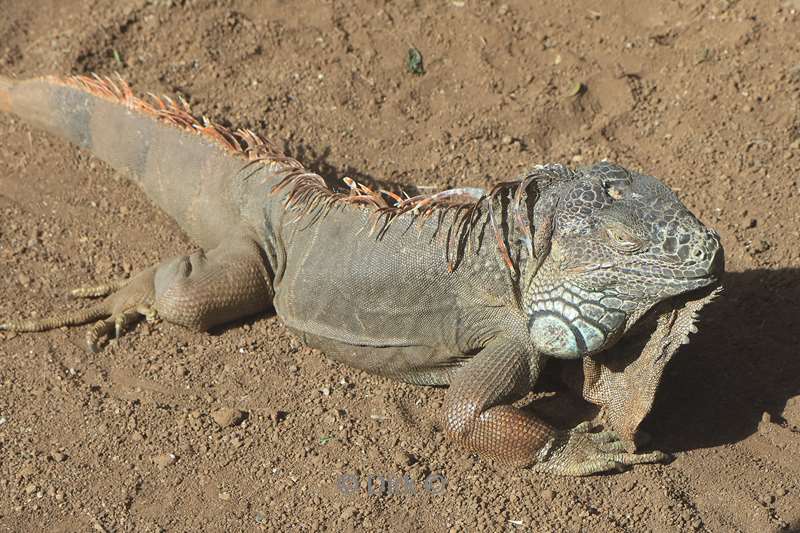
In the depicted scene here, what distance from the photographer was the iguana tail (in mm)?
5609

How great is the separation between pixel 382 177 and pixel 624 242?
8.12ft

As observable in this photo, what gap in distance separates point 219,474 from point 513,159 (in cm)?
292

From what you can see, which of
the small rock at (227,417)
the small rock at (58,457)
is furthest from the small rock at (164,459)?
the small rock at (58,457)

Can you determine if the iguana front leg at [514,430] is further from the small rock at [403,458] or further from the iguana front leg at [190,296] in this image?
the iguana front leg at [190,296]

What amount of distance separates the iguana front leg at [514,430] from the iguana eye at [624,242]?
75 centimetres

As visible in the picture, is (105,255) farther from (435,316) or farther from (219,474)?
(435,316)

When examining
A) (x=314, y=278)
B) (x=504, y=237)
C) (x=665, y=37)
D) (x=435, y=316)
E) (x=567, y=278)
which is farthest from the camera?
(x=665, y=37)

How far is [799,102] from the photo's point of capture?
6.17 m

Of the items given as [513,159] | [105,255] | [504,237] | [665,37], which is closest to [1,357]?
[105,255]

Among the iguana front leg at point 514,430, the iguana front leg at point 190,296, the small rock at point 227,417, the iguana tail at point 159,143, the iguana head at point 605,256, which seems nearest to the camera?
the iguana head at point 605,256

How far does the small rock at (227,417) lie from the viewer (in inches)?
189

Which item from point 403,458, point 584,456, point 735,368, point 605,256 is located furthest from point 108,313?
point 735,368

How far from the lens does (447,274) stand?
4676mm

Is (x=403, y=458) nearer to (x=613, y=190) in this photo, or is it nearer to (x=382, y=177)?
(x=613, y=190)
